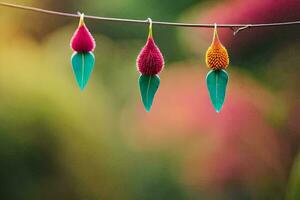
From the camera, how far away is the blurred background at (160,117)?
1.31 m

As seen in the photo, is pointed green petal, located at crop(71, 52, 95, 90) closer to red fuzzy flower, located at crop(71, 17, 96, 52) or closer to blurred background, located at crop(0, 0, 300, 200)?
red fuzzy flower, located at crop(71, 17, 96, 52)

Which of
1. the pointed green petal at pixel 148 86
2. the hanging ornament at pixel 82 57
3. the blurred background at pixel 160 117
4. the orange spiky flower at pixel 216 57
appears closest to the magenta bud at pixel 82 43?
the hanging ornament at pixel 82 57

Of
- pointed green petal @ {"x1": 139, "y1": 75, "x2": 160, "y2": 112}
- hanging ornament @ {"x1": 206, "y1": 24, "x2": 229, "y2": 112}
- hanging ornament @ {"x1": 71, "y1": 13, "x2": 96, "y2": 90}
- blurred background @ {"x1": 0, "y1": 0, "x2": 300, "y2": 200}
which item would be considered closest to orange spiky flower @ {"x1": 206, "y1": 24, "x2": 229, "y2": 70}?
hanging ornament @ {"x1": 206, "y1": 24, "x2": 229, "y2": 112}

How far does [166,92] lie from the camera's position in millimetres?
1333

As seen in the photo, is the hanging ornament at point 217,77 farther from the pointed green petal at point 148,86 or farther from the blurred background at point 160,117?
the blurred background at point 160,117

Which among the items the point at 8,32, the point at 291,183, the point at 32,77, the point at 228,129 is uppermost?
the point at 8,32

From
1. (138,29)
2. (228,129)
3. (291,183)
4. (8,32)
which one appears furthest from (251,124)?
(8,32)

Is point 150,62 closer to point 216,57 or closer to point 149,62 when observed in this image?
point 149,62

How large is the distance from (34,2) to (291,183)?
835 mm

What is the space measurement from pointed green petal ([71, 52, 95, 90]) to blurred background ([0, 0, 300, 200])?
417 millimetres

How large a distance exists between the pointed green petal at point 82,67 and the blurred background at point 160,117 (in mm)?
417

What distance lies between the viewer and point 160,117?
1.33 meters

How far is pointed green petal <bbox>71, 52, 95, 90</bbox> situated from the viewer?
90cm

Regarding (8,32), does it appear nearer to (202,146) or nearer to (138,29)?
(138,29)
